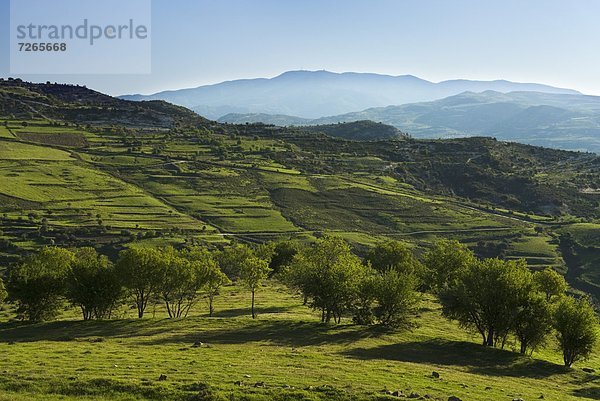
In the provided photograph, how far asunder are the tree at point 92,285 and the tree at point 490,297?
53602 mm

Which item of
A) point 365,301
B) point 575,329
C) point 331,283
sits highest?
point 331,283

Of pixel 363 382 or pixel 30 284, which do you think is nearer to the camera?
pixel 363 382

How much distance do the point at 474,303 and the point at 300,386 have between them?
39.5 m

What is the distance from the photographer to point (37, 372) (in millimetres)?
40844

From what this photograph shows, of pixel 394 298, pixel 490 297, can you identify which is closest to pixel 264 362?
pixel 394 298

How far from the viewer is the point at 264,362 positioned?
4916 centimetres

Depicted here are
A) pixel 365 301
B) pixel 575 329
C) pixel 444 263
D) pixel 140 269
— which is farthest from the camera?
pixel 444 263

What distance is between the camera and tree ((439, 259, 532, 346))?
66562 millimetres

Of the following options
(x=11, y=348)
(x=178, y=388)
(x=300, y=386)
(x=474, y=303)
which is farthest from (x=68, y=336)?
(x=474, y=303)

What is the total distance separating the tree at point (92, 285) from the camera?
75312mm

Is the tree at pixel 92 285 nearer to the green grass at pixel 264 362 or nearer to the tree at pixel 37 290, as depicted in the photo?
the tree at pixel 37 290

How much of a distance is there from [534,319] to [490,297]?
653 cm

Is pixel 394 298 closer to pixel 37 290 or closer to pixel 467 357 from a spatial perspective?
pixel 467 357

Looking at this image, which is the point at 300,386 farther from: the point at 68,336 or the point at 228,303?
the point at 228,303
